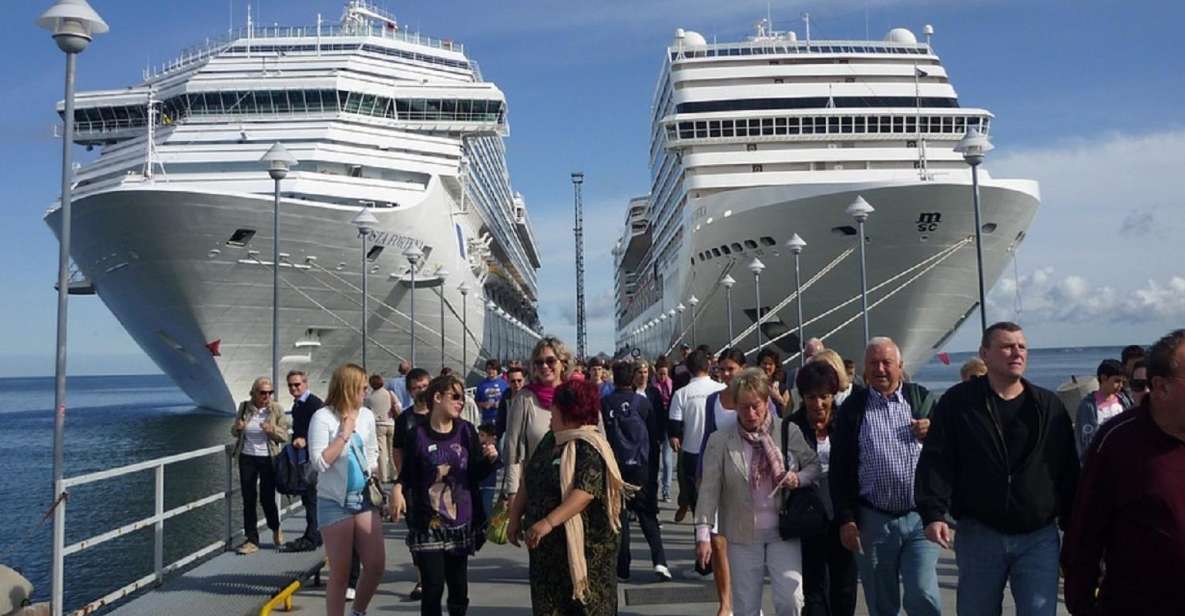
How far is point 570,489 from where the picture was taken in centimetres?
425

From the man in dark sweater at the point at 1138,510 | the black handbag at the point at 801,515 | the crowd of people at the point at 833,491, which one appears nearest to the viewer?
the man in dark sweater at the point at 1138,510

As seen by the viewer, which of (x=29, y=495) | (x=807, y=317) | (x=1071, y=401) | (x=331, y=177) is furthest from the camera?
(x=807, y=317)

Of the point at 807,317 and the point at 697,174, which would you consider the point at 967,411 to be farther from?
the point at 697,174

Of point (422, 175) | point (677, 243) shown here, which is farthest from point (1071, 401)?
point (677, 243)

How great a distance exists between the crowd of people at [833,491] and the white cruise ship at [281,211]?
63.6 feet

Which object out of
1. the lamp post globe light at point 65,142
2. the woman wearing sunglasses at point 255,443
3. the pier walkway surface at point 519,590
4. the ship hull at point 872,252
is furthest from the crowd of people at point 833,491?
the ship hull at point 872,252

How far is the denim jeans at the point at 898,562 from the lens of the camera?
14.9 feet

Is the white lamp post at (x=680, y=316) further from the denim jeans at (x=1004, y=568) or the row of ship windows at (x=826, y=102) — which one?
the denim jeans at (x=1004, y=568)

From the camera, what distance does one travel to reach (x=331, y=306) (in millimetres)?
27984

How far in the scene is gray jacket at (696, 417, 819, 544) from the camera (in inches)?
192

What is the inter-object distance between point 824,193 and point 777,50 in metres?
15.9

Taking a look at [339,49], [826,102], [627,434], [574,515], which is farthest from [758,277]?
[574,515]

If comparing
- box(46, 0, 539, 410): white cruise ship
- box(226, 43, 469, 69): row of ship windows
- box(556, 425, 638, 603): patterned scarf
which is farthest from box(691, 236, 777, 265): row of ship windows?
box(556, 425, 638, 603): patterned scarf

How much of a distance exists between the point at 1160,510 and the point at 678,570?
211 inches
